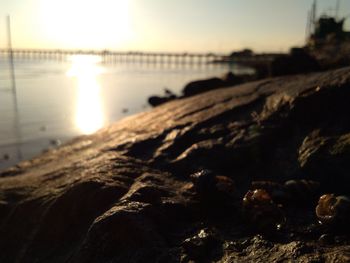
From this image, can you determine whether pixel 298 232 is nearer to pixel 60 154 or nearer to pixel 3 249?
pixel 3 249

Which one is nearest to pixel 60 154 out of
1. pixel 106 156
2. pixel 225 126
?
pixel 106 156

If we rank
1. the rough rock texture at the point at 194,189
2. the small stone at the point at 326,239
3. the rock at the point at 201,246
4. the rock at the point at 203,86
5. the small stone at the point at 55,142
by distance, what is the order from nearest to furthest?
the small stone at the point at 326,239, the rock at the point at 201,246, the rough rock texture at the point at 194,189, the small stone at the point at 55,142, the rock at the point at 203,86

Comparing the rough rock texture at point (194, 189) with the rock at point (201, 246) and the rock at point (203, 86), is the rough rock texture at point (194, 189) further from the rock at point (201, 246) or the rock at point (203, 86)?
the rock at point (203, 86)

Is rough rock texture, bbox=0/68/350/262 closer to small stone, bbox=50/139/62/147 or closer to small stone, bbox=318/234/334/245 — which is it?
small stone, bbox=318/234/334/245

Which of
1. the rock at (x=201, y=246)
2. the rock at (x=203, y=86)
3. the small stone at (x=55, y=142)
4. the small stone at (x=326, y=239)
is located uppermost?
the rock at (x=203, y=86)

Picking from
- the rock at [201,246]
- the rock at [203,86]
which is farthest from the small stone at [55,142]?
the rock at [201,246]

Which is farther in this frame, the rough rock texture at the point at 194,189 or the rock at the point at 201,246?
the rough rock texture at the point at 194,189

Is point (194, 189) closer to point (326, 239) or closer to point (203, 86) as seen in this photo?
point (326, 239)

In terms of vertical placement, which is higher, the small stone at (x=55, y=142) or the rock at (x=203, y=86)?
the rock at (x=203, y=86)

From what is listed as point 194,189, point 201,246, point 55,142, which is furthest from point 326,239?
point 55,142

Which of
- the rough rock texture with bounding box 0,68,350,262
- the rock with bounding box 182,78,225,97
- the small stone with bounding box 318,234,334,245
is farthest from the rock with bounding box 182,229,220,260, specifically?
the rock with bounding box 182,78,225,97
